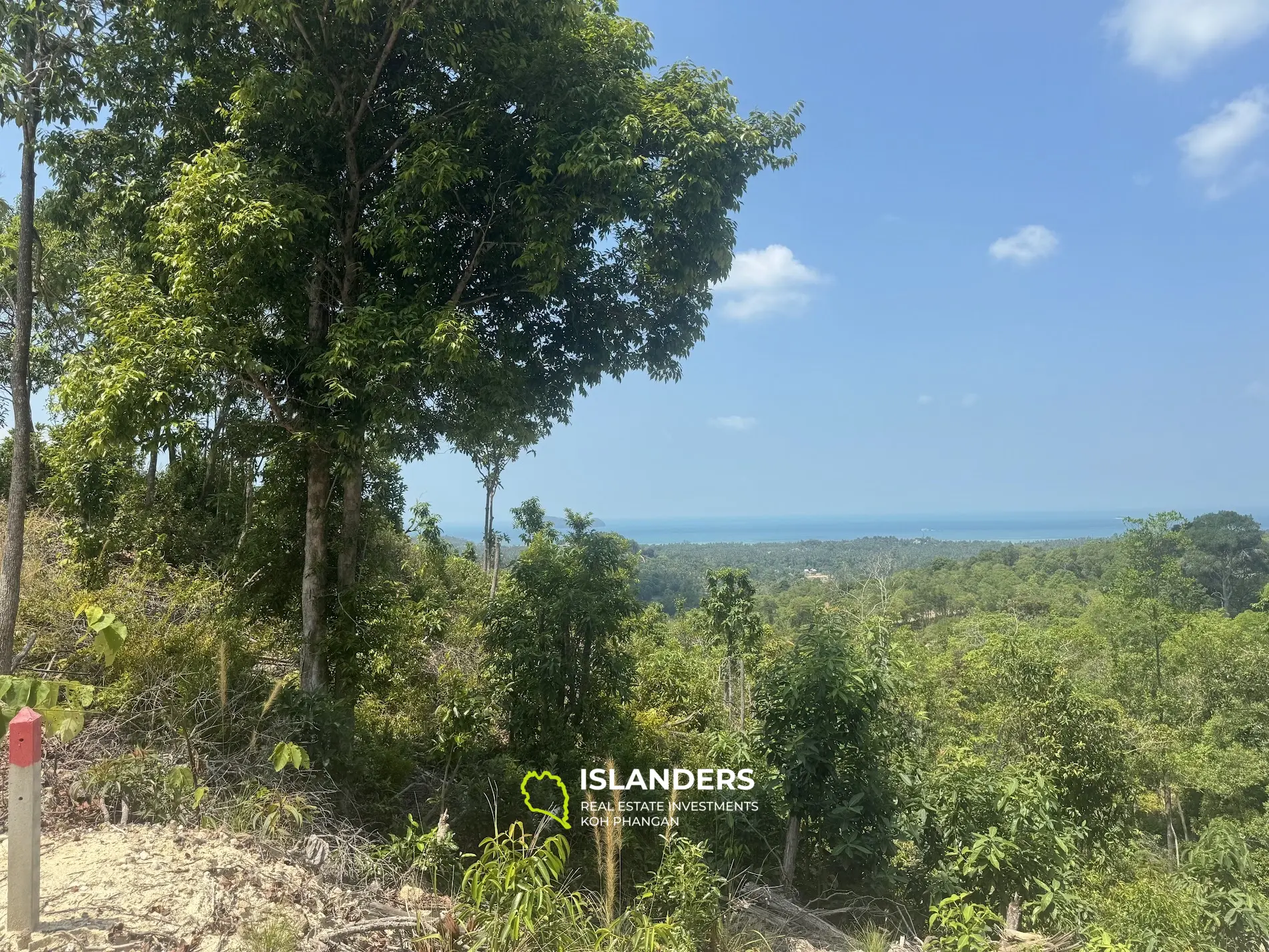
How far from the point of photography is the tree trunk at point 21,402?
195 inches

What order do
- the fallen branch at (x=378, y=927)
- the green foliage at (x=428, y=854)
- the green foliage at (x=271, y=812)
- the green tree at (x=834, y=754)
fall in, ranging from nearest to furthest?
1. the fallen branch at (x=378, y=927)
2. the green foliage at (x=428, y=854)
3. the green foliage at (x=271, y=812)
4. the green tree at (x=834, y=754)

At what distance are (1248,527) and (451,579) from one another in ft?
173

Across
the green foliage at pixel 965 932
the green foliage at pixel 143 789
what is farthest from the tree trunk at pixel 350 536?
the green foliage at pixel 965 932

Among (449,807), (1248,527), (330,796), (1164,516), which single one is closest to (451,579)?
(449,807)

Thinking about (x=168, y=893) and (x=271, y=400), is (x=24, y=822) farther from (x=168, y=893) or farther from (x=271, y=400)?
Answer: (x=271, y=400)

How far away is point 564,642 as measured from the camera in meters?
6.76

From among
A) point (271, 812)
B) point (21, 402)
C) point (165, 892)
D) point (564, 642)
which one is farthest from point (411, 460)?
point (165, 892)

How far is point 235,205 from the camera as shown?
16.1 feet

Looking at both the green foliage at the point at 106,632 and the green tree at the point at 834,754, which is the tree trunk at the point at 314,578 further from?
the green foliage at the point at 106,632

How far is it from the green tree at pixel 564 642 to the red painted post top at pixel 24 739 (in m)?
4.47

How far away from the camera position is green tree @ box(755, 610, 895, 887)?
5.53 meters

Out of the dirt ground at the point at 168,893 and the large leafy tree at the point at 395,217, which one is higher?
the large leafy tree at the point at 395,217

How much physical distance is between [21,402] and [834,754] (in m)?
6.97

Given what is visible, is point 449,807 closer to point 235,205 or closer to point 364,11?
point 235,205
